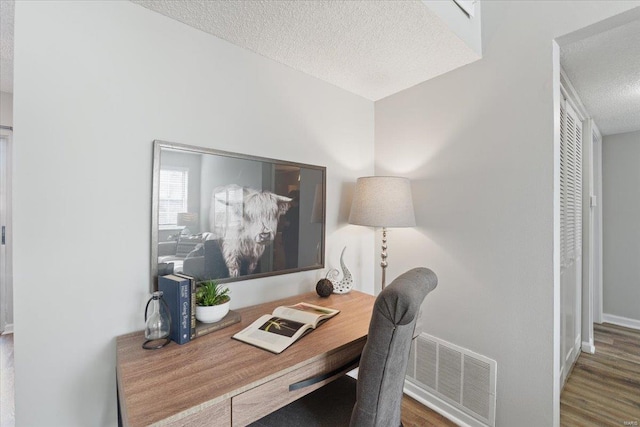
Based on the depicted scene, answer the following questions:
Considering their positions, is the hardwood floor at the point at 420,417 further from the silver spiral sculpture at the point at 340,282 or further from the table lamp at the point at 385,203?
the table lamp at the point at 385,203

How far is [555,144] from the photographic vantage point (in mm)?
1416

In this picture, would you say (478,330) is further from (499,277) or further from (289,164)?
(289,164)

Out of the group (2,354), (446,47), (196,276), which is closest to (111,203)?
(196,276)

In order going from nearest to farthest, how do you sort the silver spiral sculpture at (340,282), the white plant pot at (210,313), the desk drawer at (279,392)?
1. the desk drawer at (279,392)
2. the white plant pot at (210,313)
3. the silver spiral sculpture at (340,282)

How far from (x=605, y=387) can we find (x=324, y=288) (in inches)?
90.2

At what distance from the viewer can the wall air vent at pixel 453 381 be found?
1605 mm

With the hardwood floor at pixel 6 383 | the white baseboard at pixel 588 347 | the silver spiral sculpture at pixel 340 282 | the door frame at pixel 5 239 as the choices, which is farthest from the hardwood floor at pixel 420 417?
the door frame at pixel 5 239

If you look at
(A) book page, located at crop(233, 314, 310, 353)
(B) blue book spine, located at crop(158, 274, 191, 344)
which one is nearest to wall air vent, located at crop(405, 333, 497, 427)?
(A) book page, located at crop(233, 314, 310, 353)

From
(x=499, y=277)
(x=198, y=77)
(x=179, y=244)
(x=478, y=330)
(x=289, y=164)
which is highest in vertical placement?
(x=198, y=77)

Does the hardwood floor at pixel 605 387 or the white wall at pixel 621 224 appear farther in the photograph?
the white wall at pixel 621 224

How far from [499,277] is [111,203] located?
2.00 meters

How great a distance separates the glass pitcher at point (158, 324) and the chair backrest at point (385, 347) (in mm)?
785

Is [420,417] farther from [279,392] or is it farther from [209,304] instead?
[209,304]

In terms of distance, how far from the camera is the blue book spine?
1.11 meters
